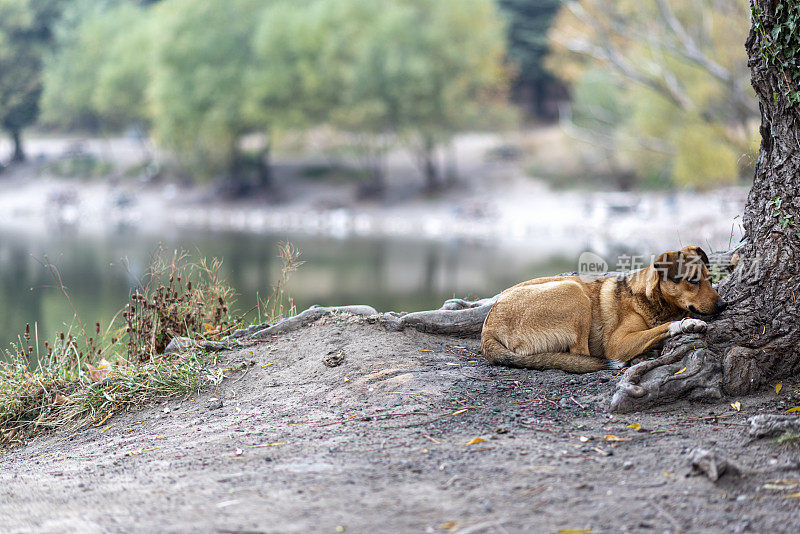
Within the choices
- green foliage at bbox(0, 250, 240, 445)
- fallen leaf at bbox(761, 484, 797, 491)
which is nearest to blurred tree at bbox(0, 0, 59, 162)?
green foliage at bbox(0, 250, 240, 445)

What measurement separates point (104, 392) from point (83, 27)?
174 ft

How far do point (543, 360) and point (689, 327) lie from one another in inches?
40.6

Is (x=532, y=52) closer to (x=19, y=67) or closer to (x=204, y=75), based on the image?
(x=204, y=75)

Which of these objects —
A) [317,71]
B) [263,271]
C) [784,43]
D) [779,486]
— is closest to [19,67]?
[317,71]


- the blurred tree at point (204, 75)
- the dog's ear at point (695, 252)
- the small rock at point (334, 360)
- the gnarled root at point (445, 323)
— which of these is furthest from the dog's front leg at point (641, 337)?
the blurred tree at point (204, 75)

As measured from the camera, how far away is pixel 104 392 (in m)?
6.20

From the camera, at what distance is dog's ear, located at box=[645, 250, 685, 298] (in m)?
5.28

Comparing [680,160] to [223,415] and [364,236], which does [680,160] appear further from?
[223,415]

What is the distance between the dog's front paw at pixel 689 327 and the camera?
16.3 ft

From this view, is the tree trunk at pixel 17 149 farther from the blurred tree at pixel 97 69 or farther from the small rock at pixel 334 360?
the small rock at pixel 334 360

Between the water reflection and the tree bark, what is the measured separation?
2050 cm

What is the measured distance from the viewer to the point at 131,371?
642cm

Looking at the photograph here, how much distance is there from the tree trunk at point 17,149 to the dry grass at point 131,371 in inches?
1866

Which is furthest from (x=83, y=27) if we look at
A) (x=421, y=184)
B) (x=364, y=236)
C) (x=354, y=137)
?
(x=364, y=236)
